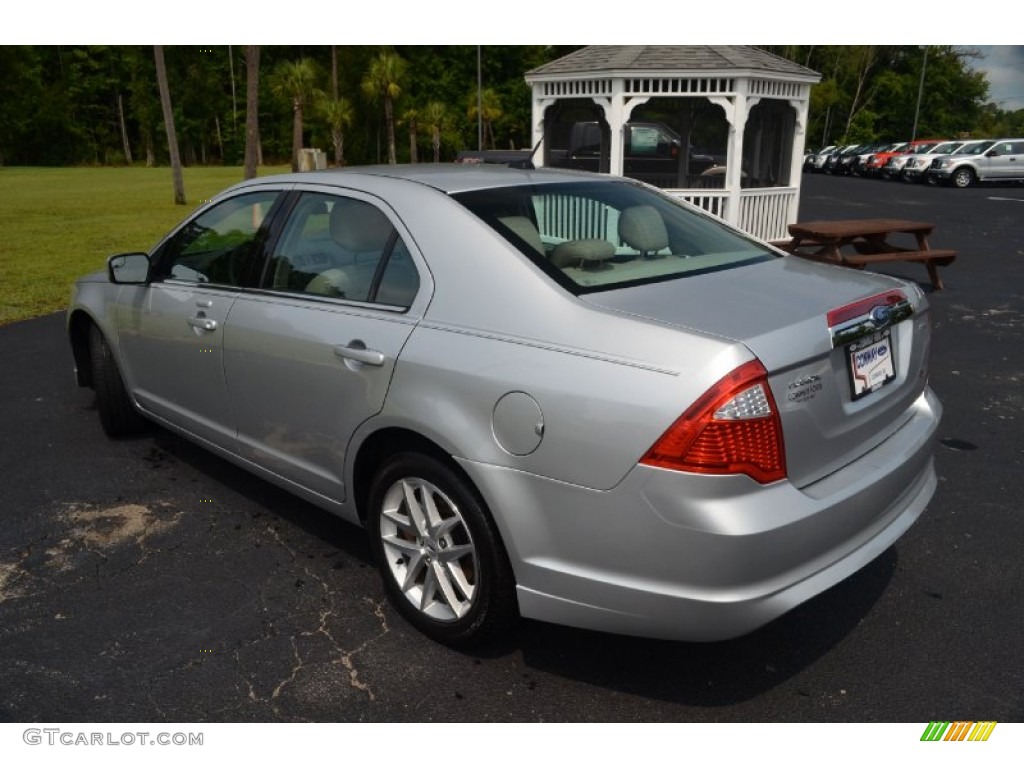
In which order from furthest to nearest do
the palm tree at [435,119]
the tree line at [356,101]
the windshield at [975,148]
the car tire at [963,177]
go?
1. the tree line at [356,101]
2. the palm tree at [435,119]
3. the windshield at [975,148]
4. the car tire at [963,177]

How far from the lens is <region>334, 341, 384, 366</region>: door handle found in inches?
118

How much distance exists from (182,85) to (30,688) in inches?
3181

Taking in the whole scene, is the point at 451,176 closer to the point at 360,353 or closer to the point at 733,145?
the point at 360,353

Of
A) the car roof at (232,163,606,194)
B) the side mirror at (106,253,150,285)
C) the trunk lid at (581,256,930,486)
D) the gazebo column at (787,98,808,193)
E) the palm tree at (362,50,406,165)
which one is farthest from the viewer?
the palm tree at (362,50,406,165)

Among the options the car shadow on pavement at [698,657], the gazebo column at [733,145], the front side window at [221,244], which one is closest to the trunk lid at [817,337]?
the car shadow on pavement at [698,657]

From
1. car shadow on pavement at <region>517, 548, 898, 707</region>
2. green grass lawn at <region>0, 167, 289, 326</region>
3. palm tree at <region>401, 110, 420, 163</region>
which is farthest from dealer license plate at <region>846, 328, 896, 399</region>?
palm tree at <region>401, 110, 420, 163</region>

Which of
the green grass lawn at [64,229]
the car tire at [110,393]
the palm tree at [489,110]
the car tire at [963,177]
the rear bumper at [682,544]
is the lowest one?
the green grass lawn at [64,229]

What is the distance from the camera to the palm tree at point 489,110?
62312 millimetres

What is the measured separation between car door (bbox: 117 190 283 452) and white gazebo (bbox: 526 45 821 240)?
9209mm

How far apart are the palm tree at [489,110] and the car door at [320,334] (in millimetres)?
61589

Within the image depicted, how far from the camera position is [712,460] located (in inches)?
90.9

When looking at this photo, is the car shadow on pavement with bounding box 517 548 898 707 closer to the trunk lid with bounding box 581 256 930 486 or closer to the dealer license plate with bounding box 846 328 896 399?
the trunk lid with bounding box 581 256 930 486

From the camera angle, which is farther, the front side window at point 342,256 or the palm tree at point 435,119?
the palm tree at point 435,119

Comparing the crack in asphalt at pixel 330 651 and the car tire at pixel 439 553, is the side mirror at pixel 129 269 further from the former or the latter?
the car tire at pixel 439 553
